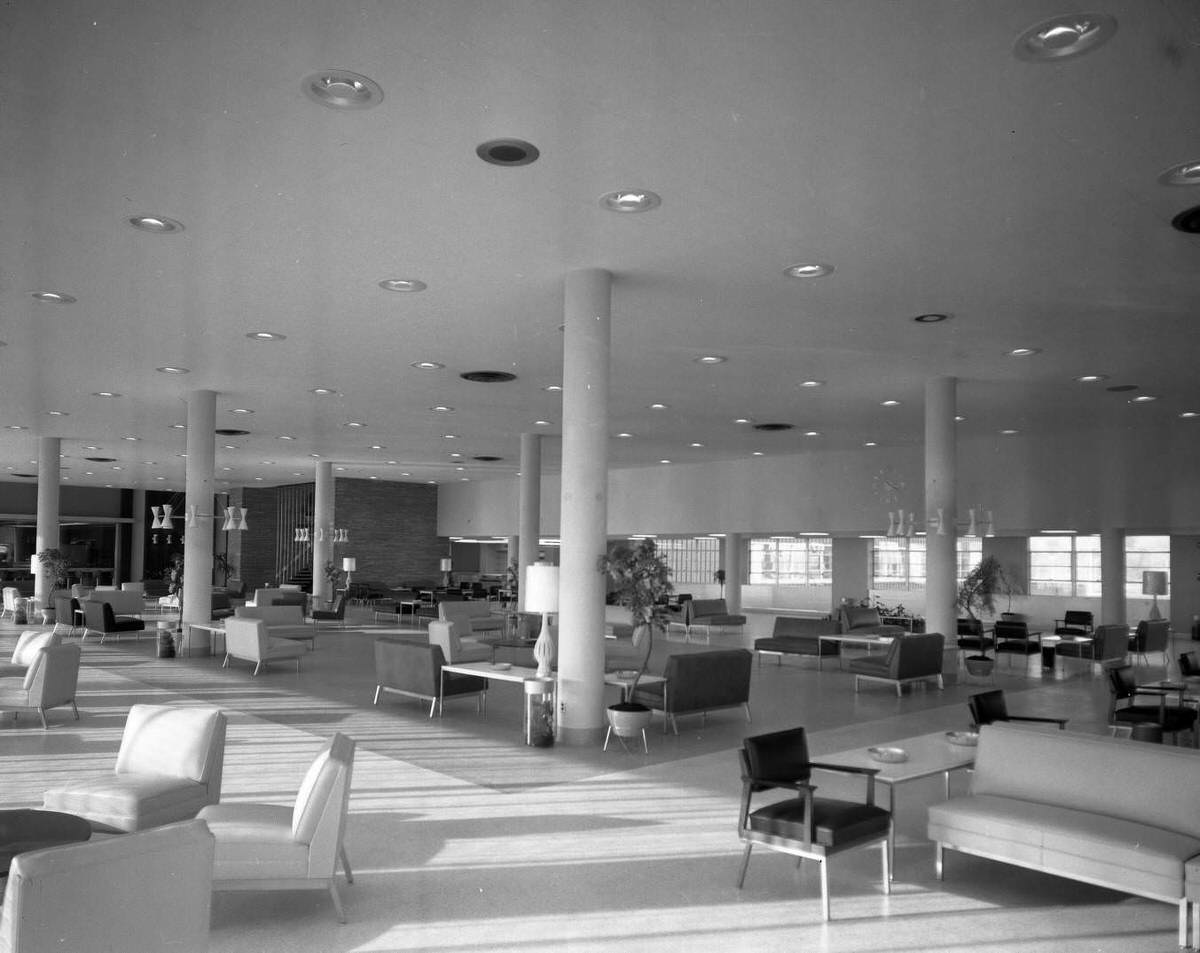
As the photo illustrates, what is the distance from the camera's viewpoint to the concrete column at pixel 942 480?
42.5 ft

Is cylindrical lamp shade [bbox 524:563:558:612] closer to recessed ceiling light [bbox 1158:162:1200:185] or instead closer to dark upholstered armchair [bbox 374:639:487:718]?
dark upholstered armchair [bbox 374:639:487:718]

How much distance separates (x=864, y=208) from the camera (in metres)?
6.82

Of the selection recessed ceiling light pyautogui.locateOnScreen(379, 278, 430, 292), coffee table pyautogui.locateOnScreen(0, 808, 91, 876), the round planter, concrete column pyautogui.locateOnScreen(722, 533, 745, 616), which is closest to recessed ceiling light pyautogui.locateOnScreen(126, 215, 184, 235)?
recessed ceiling light pyautogui.locateOnScreen(379, 278, 430, 292)

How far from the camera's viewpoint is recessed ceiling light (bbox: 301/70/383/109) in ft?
16.2

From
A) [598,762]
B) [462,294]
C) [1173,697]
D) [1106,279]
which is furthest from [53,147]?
[1173,697]

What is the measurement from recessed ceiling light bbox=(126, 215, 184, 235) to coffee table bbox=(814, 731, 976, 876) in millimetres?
6036

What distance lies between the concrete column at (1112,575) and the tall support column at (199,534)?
16.8m

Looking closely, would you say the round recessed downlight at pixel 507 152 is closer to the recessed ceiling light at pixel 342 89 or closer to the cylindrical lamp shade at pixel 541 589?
the recessed ceiling light at pixel 342 89

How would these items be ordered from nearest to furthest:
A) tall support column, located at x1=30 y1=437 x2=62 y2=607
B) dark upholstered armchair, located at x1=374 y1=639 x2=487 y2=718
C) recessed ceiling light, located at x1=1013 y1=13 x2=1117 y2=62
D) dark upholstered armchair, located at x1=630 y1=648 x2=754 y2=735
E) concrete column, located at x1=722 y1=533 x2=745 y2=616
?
recessed ceiling light, located at x1=1013 y1=13 x2=1117 y2=62
dark upholstered armchair, located at x1=630 y1=648 x2=754 y2=735
dark upholstered armchair, located at x1=374 y1=639 x2=487 y2=718
tall support column, located at x1=30 y1=437 x2=62 y2=607
concrete column, located at x1=722 y1=533 x2=745 y2=616

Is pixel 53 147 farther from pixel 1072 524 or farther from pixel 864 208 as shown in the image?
pixel 1072 524

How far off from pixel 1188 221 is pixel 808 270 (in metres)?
2.80

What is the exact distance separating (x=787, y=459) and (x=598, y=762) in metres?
16.3

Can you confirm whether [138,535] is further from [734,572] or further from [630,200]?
[630,200]

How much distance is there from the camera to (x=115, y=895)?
3133 mm
